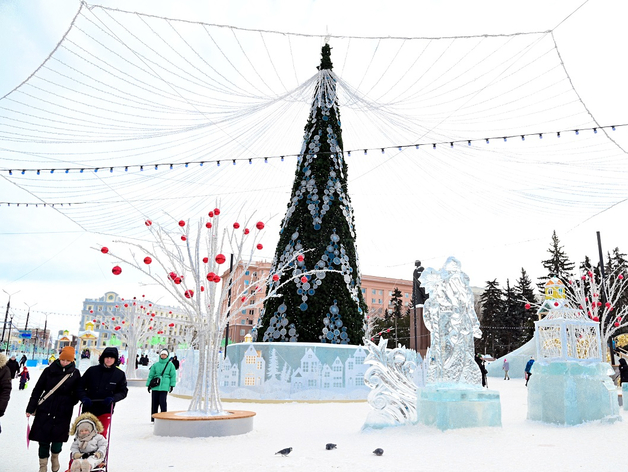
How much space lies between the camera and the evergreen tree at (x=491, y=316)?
46375 millimetres

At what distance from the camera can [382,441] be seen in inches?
261

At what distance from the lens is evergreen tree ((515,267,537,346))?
42.3 metres

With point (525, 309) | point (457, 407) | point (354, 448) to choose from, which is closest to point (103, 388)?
point (354, 448)

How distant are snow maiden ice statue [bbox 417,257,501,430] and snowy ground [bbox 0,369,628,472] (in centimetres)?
22

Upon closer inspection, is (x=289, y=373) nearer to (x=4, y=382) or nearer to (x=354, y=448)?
(x=354, y=448)

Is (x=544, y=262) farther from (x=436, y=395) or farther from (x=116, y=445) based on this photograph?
(x=116, y=445)

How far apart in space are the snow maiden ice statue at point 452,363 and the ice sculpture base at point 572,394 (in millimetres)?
1395

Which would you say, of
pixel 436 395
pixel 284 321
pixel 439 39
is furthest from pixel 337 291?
pixel 439 39

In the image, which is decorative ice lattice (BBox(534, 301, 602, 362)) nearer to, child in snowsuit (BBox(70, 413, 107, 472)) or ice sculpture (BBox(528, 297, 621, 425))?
ice sculpture (BBox(528, 297, 621, 425))

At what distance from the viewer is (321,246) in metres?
14.0

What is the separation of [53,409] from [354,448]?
3.51 m

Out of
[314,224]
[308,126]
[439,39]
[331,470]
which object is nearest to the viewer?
[331,470]

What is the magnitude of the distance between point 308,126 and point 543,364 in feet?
31.8

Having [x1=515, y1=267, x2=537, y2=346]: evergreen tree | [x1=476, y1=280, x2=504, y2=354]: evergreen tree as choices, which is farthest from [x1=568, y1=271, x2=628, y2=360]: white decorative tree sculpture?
[x1=476, y1=280, x2=504, y2=354]: evergreen tree
